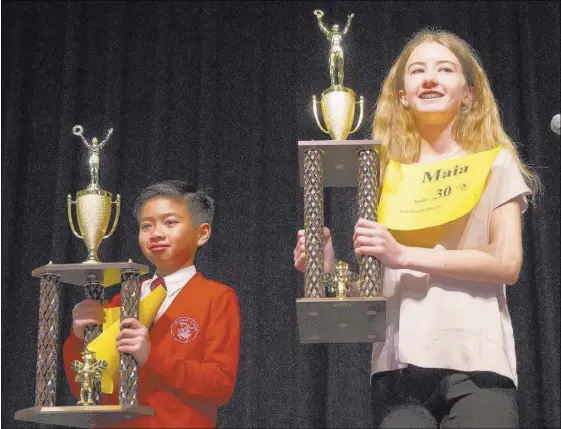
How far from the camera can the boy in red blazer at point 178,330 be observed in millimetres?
2270

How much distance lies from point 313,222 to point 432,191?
0.27 m

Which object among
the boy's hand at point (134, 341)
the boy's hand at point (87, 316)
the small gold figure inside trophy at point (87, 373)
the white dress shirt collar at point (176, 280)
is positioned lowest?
the small gold figure inside trophy at point (87, 373)

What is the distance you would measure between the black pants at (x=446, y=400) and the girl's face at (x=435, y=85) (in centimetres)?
60

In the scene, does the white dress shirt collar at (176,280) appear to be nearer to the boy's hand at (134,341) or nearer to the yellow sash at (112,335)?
the yellow sash at (112,335)

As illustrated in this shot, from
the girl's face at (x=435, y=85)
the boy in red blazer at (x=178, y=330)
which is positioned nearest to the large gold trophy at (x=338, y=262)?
the girl's face at (x=435, y=85)

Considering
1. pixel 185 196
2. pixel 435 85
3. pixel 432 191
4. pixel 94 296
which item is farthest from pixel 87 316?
pixel 435 85

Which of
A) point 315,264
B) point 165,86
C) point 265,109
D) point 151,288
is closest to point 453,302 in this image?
point 315,264

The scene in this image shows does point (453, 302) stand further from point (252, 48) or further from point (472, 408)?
point (252, 48)

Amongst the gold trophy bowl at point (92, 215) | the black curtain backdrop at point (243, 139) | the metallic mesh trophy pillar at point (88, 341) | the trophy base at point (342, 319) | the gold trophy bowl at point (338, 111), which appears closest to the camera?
the trophy base at point (342, 319)

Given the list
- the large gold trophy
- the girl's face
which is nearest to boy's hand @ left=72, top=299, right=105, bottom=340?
the large gold trophy

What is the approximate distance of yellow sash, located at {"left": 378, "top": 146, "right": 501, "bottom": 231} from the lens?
210 cm

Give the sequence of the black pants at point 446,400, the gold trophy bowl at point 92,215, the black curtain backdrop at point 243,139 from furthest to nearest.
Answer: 1. the black curtain backdrop at point 243,139
2. the gold trophy bowl at point 92,215
3. the black pants at point 446,400

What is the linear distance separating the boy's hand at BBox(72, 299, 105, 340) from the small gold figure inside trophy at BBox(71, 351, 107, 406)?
0.29ft

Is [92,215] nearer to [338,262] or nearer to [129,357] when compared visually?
[129,357]
